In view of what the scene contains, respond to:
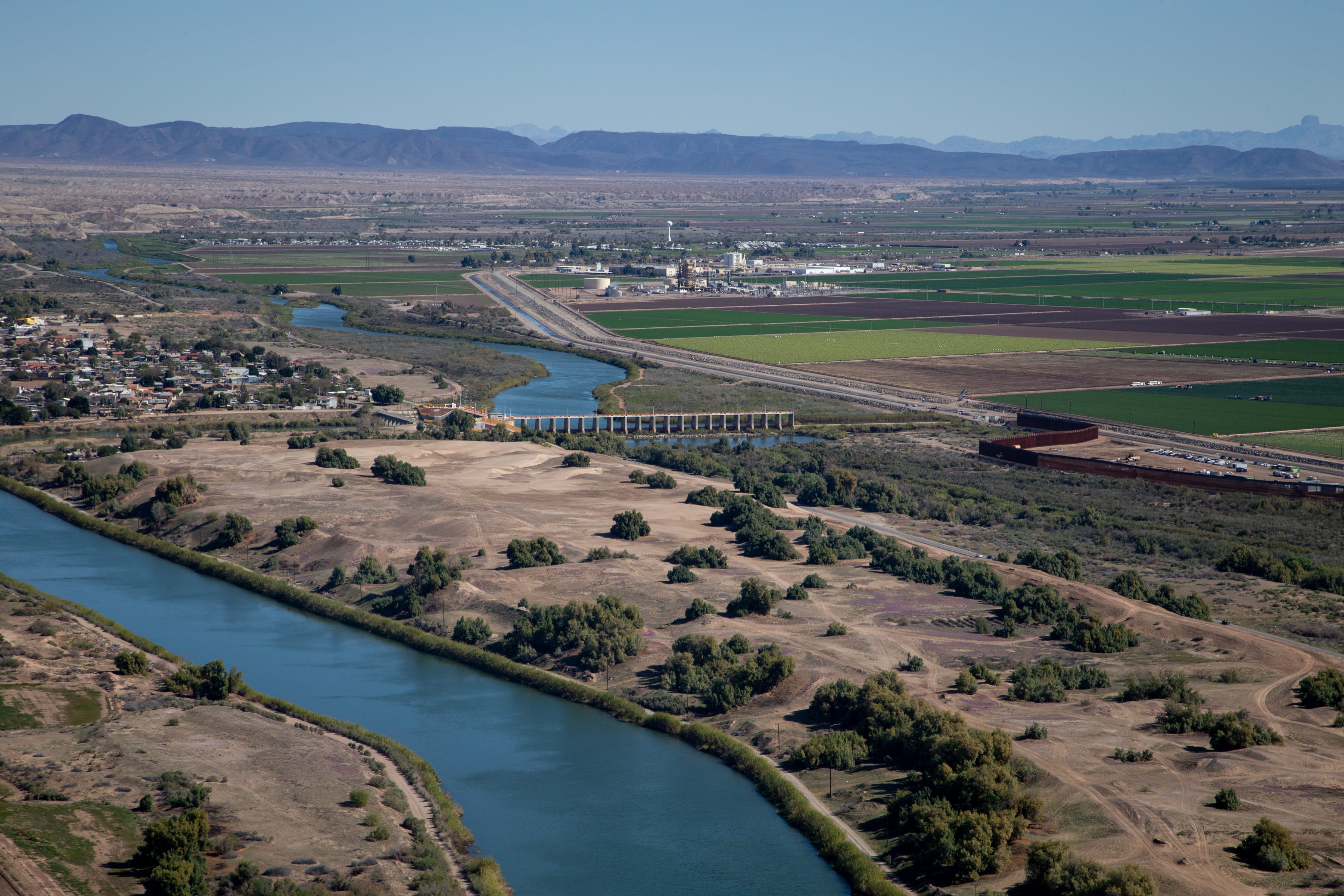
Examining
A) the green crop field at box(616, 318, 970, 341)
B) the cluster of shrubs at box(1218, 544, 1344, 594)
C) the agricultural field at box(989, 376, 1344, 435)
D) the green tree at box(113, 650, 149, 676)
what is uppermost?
the green crop field at box(616, 318, 970, 341)

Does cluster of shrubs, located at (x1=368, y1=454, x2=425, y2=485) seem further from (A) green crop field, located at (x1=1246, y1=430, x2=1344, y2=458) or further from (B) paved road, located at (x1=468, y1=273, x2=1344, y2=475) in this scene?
(A) green crop field, located at (x1=1246, y1=430, x2=1344, y2=458)

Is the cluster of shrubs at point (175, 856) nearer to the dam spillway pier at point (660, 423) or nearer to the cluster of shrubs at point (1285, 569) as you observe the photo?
the cluster of shrubs at point (1285, 569)

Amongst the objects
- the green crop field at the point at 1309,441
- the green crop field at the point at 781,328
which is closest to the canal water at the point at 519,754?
the green crop field at the point at 1309,441

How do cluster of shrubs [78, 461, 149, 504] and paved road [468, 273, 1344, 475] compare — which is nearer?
cluster of shrubs [78, 461, 149, 504]

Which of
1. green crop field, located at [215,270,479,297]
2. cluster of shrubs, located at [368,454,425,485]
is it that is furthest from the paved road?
cluster of shrubs, located at [368,454,425,485]

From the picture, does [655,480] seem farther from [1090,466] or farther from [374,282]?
[374,282]

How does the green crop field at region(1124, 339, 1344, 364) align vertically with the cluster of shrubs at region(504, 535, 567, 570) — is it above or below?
above
